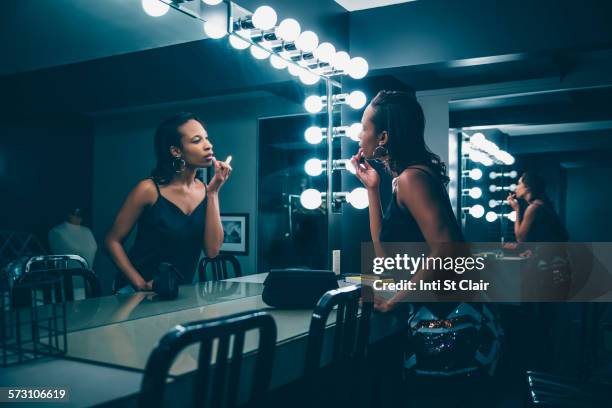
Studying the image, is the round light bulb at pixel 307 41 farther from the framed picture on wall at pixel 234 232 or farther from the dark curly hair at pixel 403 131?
the framed picture on wall at pixel 234 232

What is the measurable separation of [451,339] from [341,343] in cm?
58

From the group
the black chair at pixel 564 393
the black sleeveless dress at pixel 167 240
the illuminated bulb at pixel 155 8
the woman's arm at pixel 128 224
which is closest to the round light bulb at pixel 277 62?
the illuminated bulb at pixel 155 8

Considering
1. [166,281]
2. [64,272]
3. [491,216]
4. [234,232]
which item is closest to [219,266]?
[234,232]

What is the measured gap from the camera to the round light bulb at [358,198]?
11.0 ft

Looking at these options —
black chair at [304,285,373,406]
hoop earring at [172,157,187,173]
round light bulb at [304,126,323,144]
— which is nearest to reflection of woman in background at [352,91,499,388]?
black chair at [304,285,373,406]

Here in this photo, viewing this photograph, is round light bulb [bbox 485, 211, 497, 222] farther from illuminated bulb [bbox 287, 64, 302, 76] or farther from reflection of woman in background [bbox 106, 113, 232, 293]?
reflection of woman in background [bbox 106, 113, 232, 293]

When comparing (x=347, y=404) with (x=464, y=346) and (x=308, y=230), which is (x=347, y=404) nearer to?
(x=464, y=346)

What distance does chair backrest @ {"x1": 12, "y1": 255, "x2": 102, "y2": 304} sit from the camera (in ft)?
4.50

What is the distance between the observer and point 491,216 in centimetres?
493

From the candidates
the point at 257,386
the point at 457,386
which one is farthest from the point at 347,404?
the point at 257,386

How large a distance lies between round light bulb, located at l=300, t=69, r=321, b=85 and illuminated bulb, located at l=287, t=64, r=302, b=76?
3 cm

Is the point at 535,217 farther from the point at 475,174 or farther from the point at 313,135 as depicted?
the point at 313,135

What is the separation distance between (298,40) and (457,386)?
2.01m

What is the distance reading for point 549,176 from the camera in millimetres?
6414
